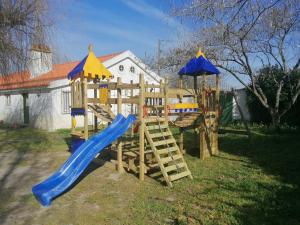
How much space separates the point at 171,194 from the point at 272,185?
2.11 meters

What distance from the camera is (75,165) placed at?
6645mm

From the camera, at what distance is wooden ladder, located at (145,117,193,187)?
22.3 ft

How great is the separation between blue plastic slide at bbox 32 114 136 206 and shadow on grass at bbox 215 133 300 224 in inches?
104

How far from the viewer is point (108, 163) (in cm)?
873

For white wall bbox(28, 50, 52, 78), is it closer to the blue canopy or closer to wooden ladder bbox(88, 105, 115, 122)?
wooden ladder bbox(88, 105, 115, 122)

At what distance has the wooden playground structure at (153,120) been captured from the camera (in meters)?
7.21

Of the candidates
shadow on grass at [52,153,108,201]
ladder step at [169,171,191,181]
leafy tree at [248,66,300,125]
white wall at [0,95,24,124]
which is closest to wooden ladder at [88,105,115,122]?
shadow on grass at [52,153,108,201]

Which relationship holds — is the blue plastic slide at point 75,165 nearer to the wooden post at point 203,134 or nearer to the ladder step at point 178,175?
the ladder step at point 178,175

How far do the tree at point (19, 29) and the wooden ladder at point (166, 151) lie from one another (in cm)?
418

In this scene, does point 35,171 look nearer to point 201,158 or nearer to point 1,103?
point 201,158

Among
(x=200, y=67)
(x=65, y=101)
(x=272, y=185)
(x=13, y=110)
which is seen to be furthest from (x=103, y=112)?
(x=13, y=110)

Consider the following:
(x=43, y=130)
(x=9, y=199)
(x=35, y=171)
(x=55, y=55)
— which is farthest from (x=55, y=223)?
(x=43, y=130)

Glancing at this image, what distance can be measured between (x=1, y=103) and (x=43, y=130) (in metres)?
6.62

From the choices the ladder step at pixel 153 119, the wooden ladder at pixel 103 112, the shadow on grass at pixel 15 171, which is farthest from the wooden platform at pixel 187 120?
the shadow on grass at pixel 15 171
